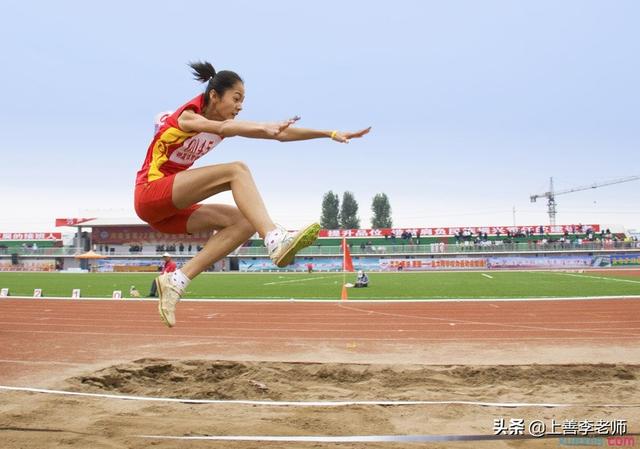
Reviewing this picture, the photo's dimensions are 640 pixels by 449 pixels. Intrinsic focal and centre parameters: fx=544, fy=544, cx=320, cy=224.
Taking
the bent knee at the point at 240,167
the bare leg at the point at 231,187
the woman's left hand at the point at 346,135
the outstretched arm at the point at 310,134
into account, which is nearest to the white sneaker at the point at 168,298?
the bare leg at the point at 231,187

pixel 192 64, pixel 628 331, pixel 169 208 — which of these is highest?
pixel 192 64

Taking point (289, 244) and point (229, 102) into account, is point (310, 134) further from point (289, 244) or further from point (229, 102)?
point (289, 244)

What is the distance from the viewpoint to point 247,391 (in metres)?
6.29

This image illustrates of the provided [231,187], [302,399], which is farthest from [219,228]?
[302,399]

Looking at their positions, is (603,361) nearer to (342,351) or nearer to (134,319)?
(342,351)

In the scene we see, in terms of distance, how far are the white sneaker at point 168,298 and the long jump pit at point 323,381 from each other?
3.01 feet

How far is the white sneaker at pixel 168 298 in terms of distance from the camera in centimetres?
409

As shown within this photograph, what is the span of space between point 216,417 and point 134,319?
9612 mm

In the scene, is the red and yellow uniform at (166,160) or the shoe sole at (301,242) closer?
the shoe sole at (301,242)

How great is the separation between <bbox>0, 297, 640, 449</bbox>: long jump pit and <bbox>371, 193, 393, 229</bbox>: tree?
7196 cm

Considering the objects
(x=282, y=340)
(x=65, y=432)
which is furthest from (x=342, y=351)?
(x=65, y=432)

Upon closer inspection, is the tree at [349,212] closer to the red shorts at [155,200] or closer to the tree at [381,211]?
the tree at [381,211]

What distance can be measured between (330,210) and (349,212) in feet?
10.5

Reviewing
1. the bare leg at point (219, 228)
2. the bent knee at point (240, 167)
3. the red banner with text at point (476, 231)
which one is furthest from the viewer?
the red banner with text at point (476, 231)
